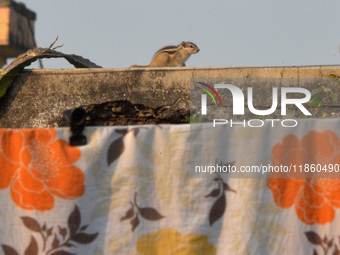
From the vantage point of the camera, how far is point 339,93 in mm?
1894

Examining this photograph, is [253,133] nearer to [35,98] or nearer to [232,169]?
[232,169]

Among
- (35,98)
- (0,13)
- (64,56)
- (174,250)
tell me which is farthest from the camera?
(0,13)

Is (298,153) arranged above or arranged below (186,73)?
below

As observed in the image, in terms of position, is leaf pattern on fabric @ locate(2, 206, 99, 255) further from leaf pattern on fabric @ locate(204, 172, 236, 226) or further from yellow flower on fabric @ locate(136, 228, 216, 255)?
leaf pattern on fabric @ locate(204, 172, 236, 226)

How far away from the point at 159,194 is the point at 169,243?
0.41 ft

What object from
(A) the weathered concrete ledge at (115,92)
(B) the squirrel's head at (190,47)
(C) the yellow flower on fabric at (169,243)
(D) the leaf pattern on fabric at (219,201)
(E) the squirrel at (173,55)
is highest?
(B) the squirrel's head at (190,47)

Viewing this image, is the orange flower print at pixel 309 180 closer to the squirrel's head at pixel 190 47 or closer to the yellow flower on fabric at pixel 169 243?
the yellow flower on fabric at pixel 169 243

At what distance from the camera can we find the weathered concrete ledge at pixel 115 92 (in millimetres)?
1933

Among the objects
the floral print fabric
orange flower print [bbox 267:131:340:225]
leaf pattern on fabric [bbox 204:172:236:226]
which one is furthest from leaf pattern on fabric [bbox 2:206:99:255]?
orange flower print [bbox 267:131:340:225]

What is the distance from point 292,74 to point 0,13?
7.02 meters

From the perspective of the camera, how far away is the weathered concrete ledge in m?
1.93

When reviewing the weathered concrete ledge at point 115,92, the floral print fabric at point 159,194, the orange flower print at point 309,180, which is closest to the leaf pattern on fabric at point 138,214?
the floral print fabric at point 159,194

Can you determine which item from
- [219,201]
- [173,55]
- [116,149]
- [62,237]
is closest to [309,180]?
[219,201]

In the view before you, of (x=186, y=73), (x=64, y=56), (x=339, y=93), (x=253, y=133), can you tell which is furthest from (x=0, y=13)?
(x=253, y=133)
